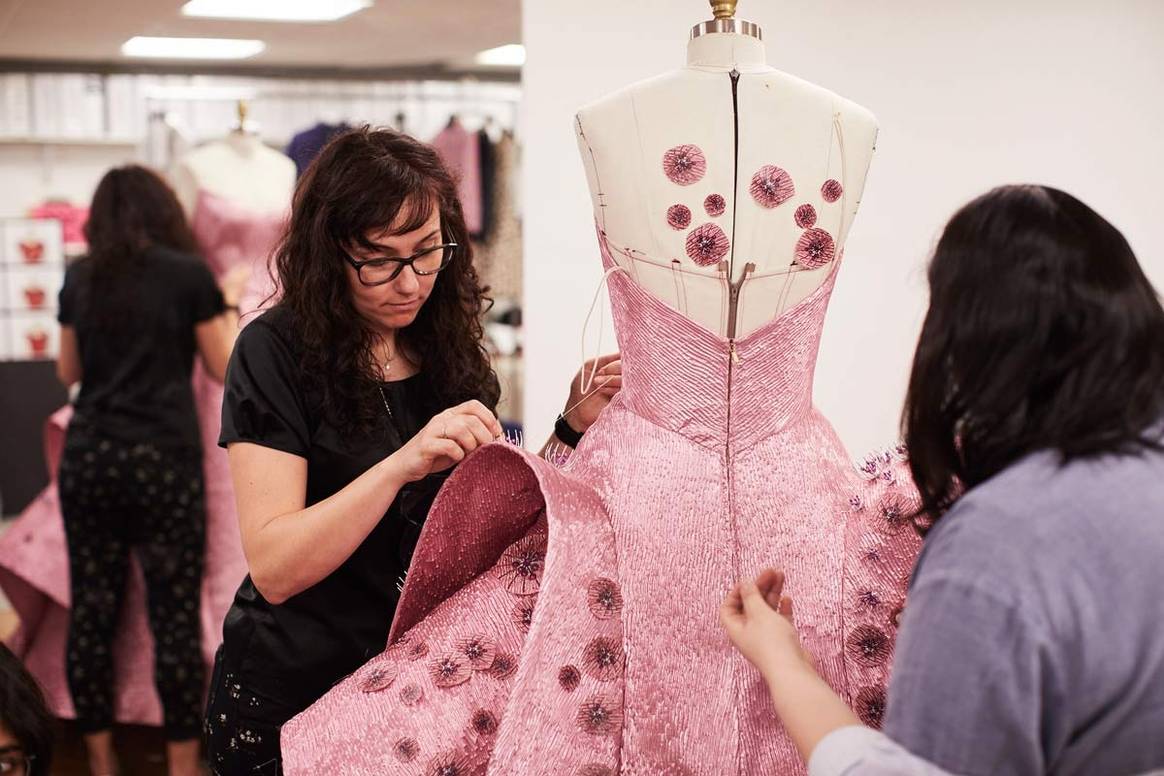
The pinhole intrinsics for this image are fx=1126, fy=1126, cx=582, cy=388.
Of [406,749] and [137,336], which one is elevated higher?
[137,336]

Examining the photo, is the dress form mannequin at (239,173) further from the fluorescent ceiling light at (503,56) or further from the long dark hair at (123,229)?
the fluorescent ceiling light at (503,56)

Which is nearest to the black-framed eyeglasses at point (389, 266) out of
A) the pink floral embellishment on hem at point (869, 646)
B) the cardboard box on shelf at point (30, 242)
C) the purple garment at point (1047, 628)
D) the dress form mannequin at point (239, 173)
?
the pink floral embellishment on hem at point (869, 646)

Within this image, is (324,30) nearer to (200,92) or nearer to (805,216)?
(200,92)

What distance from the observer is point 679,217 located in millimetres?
1415

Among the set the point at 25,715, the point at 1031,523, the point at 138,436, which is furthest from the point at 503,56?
the point at 1031,523

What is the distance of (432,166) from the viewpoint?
1.53 m

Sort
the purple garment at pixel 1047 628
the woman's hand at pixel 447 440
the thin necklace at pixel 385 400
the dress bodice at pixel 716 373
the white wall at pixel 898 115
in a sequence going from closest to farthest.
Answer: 1. the purple garment at pixel 1047 628
2. the woman's hand at pixel 447 440
3. the dress bodice at pixel 716 373
4. the thin necklace at pixel 385 400
5. the white wall at pixel 898 115

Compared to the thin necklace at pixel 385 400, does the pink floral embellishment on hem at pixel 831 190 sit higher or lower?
higher

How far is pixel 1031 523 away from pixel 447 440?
0.65 metres

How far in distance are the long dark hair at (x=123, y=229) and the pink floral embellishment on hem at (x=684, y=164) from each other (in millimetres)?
1948

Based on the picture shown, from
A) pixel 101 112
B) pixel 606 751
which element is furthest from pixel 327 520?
pixel 101 112

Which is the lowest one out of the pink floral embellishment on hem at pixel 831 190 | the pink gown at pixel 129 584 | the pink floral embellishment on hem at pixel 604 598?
the pink gown at pixel 129 584

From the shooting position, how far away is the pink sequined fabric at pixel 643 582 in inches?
46.7

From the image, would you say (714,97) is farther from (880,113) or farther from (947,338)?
(880,113)
